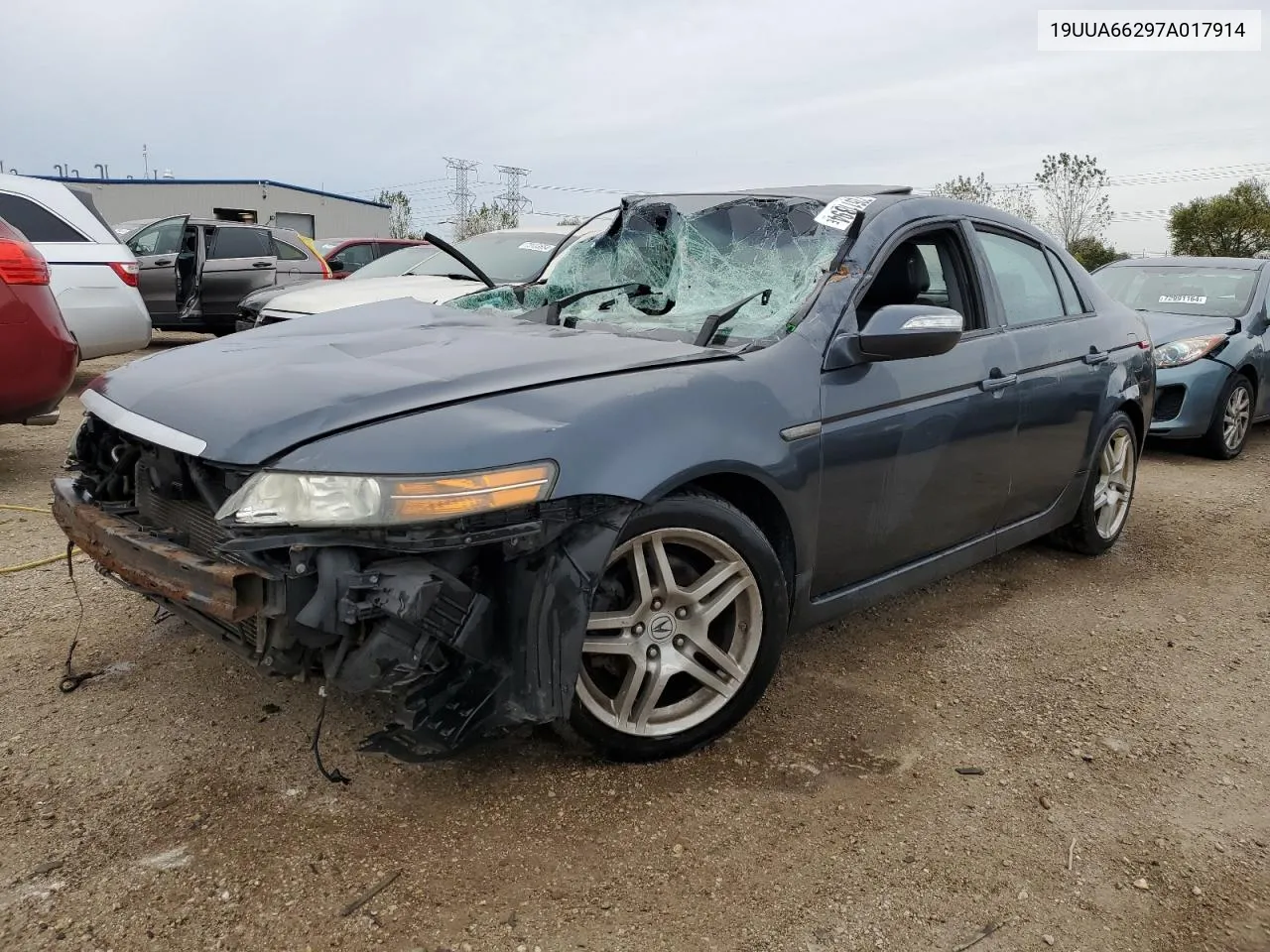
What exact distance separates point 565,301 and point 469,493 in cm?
174

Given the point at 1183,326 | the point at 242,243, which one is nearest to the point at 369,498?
the point at 1183,326

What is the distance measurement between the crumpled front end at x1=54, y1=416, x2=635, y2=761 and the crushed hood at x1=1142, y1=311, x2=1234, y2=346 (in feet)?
20.9

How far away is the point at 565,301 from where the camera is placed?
147 inches

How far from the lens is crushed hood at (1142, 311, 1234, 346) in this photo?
23.8 feet

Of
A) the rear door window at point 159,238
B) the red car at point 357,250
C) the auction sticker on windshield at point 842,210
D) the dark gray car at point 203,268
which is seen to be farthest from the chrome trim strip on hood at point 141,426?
the red car at point 357,250

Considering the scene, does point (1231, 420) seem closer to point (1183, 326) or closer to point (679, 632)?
point (1183, 326)

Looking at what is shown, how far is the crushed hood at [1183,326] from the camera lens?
726cm

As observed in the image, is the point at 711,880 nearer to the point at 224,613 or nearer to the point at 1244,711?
the point at 224,613

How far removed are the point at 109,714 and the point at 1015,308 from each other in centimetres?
344

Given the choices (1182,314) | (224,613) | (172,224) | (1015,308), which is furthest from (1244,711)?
(172,224)

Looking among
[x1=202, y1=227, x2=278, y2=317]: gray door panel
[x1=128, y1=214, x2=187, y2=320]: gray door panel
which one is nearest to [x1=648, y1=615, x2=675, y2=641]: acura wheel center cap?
[x1=202, y1=227, x2=278, y2=317]: gray door panel

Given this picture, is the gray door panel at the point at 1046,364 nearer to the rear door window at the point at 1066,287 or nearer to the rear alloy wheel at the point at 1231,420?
the rear door window at the point at 1066,287

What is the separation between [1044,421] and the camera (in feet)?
12.6

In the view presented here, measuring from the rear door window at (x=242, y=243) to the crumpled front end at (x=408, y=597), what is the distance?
10492 mm
